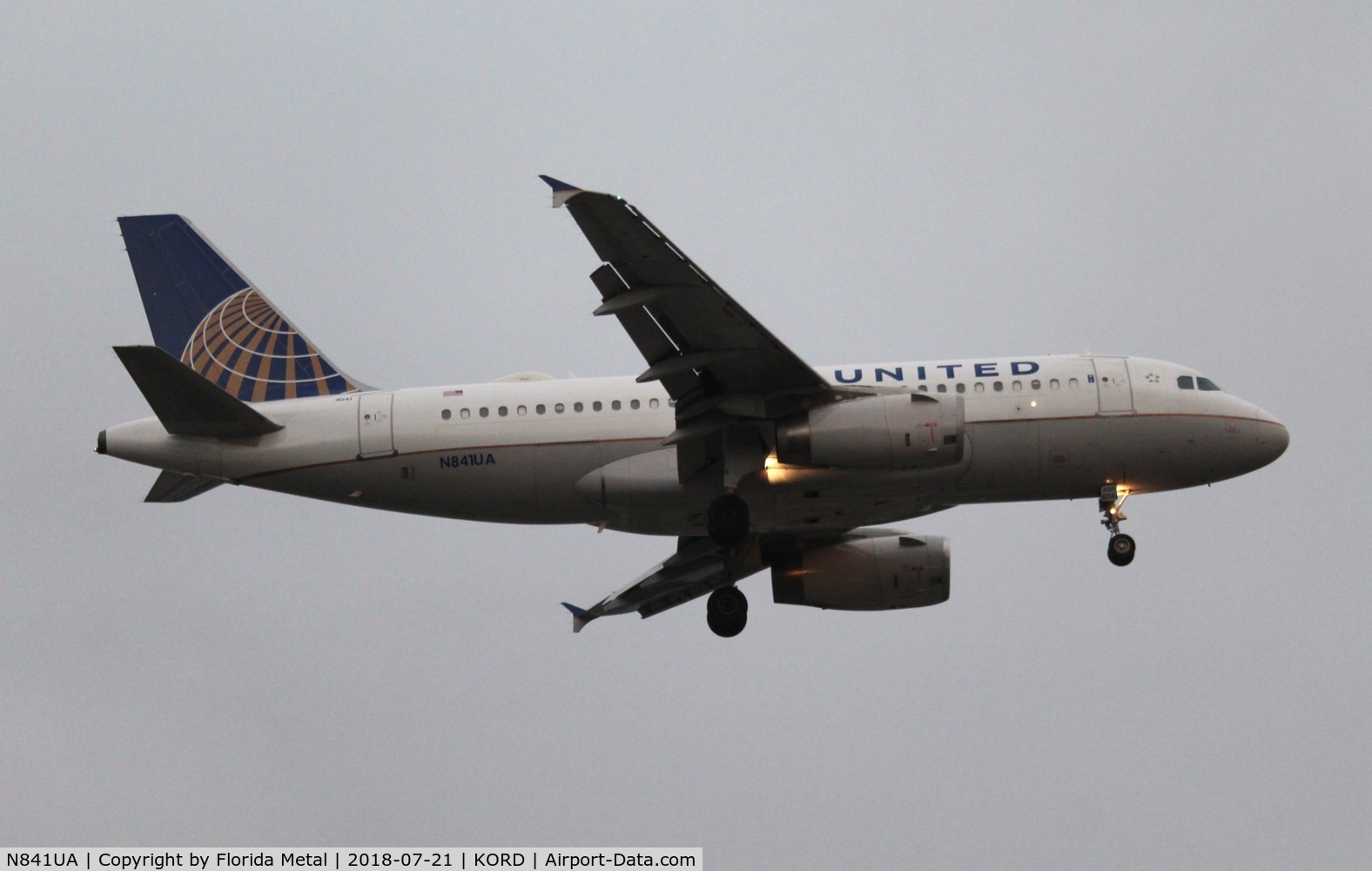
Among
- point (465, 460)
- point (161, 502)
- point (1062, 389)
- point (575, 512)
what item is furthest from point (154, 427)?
point (1062, 389)

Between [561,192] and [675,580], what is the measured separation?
1486 cm

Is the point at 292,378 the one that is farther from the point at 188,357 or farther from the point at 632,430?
the point at 632,430

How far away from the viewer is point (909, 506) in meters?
35.1

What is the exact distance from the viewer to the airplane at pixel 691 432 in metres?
32.4

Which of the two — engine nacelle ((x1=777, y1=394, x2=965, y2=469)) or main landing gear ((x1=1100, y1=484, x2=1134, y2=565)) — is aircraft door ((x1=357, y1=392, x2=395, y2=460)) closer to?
engine nacelle ((x1=777, y1=394, x2=965, y2=469))

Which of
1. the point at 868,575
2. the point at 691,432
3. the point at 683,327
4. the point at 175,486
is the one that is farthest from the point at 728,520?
the point at 175,486

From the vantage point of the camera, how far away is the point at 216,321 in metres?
37.5

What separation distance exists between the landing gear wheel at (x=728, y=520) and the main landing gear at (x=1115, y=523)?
7942mm

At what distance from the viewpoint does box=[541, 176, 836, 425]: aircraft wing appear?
94.3 ft

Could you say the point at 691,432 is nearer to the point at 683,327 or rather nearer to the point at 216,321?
the point at 683,327

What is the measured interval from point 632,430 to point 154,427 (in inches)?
382

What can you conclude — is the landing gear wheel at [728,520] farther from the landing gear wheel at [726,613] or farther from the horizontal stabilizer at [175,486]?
the horizontal stabilizer at [175,486]

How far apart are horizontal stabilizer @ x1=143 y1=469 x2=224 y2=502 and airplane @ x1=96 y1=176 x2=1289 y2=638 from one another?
0.06 meters

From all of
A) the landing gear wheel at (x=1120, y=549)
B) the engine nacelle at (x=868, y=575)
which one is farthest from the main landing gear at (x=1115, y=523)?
the engine nacelle at (x=868, y=575)
